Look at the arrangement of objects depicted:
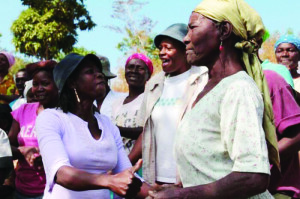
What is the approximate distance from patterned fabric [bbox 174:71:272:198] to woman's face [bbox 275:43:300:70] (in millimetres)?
3303

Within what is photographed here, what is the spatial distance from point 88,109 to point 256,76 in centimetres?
152

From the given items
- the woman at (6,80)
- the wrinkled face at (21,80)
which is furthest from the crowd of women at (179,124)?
the wrinkled face at (21,80)

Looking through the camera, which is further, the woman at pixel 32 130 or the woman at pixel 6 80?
the woman at pixel 6 80

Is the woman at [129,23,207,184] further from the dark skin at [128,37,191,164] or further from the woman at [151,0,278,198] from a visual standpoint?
the woman at [151,0,278,198]

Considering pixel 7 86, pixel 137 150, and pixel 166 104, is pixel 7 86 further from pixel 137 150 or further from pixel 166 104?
pixel 166 104

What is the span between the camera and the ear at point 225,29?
2164 mm

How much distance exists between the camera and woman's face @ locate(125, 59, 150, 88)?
18.6ft

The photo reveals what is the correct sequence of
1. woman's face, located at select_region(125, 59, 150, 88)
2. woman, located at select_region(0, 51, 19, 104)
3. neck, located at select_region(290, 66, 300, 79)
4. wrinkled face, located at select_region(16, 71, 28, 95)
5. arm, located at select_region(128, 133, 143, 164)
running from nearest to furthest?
arm, located at select_region(128, 133, 143, 164)
neck, located at select_region(290, 66, 300, 79)
woman's face, located at select_region(125, 59, 150, 88)
woman, located at select_region(0, 51, 19, 104)
wrinkled face, located at select_region(16, 71, 28, 95)

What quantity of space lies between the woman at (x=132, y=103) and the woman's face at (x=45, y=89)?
81 centimetres

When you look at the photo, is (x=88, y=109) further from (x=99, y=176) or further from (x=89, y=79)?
(x=99, y=176)

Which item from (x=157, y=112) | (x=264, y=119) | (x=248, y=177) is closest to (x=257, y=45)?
(x=264, y=119)

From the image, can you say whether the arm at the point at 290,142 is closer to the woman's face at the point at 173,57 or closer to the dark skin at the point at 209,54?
the dark skin at the point at 209,54

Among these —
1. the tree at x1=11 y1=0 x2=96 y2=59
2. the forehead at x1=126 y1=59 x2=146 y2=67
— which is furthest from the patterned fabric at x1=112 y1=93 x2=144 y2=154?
the tree at x1=11 y1=0 x2=96 y2=59

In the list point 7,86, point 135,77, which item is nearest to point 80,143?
point 135,77
